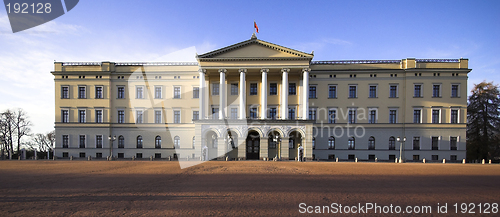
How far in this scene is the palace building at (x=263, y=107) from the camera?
103 ft

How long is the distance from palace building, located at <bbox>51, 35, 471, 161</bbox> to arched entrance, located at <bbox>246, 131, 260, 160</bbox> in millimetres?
141

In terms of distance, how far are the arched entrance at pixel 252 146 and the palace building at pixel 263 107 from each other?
0.14 metres

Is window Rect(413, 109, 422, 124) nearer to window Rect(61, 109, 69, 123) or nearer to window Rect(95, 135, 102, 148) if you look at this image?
window Rect(95, 135, 102, 148)

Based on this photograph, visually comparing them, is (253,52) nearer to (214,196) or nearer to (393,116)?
(393,116)

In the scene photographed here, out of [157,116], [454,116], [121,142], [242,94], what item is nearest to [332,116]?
[242,94]

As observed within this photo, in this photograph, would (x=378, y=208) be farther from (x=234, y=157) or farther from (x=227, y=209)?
(x=234, y=157)

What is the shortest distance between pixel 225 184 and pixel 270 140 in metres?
20.6

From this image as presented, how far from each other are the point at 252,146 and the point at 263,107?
6.24 m

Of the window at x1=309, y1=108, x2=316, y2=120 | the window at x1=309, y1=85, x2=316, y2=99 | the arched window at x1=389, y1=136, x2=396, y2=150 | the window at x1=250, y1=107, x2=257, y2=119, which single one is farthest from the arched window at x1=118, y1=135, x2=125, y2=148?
the arched window at x1=389, y1=136, x2=396, y2=150

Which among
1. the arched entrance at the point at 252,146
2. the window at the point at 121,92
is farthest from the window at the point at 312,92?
the window at the point at 121,92

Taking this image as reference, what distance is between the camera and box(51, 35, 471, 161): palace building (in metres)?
31.5

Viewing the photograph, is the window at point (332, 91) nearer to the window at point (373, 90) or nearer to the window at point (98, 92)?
the window at point (373, 90)

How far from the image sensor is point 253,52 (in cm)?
3200

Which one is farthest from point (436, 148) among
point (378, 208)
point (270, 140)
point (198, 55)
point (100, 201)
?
point (100, 201)
